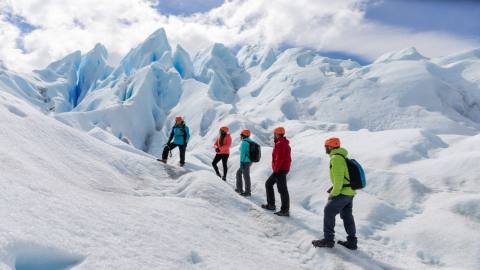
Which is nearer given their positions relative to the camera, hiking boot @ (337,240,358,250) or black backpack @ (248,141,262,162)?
hiking boot @ (337,240,358,250)

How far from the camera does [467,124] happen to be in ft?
212

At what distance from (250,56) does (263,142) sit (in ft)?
254

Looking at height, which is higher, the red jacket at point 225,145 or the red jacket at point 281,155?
the red jacket at point 281,155

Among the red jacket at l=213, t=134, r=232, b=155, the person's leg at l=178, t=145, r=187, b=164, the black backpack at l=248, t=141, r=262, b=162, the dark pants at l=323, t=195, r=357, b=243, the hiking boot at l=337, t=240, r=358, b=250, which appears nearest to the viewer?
the dark pants at l=323, t=195, r=357, b=243

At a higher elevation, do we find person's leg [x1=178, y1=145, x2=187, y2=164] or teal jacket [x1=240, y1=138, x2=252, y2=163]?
teal jacket [x1=240, y1=138, x2=252, y2=163]

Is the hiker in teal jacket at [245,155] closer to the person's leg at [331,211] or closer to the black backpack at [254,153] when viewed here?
the black backpack at [254,153]

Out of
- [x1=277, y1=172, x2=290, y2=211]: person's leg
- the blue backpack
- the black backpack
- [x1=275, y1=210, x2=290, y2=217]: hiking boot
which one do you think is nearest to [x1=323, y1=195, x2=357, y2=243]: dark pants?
the blue backpack

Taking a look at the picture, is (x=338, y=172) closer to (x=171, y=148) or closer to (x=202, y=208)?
(x=202, y=208)

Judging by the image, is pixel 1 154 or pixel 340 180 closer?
pixel 1 154

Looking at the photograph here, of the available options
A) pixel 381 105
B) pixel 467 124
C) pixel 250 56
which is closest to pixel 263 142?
pixel 381 105

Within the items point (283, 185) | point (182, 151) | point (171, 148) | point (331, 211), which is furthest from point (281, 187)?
point (171, 148)

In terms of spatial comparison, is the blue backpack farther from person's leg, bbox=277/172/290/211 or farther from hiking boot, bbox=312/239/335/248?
person's leg, bbox=277/172/290/211

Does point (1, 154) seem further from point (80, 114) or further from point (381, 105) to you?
point (381, 105)

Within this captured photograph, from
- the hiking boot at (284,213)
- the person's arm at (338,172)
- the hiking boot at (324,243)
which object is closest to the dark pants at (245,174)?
the hiking boot at (284,213)
